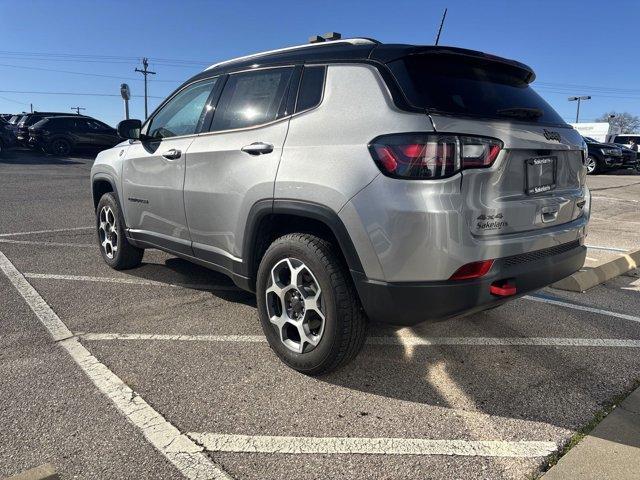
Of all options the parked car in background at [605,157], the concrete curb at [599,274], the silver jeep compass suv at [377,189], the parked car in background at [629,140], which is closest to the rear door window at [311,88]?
the silver jeep compass suv at [377,189]

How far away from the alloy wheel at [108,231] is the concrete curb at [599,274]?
168 inches

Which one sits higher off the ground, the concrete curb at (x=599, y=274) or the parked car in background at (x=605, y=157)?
the parked car in background at (x=605, y=157)

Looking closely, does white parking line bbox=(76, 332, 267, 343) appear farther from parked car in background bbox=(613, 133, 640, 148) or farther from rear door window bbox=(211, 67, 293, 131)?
parked car in background bbox=(613, 133, 640, 148)

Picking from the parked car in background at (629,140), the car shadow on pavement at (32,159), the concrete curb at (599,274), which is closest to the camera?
the concrete curb at (599,274)

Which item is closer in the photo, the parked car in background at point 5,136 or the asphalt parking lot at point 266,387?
the asphalt parking lot at point 266,387

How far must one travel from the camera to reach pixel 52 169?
16.5 meters

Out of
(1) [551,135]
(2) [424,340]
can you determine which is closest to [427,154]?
(1) [551,135]

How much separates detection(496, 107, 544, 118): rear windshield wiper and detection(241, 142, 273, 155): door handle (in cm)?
132

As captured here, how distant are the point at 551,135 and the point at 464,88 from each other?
1.94 feet

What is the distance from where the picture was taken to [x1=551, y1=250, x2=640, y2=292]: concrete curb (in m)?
4.93

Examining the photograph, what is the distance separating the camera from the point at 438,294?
257 cm

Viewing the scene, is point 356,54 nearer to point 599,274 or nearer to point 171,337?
point 171,337

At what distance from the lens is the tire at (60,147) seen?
20.6 metres

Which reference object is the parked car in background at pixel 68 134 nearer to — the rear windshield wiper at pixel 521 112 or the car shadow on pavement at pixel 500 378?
the car shadow on pavement at pixel 500 378
